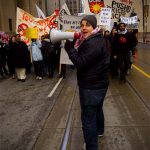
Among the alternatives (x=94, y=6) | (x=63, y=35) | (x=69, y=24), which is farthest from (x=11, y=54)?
(x=63, y=35)

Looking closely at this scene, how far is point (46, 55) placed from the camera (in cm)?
1446

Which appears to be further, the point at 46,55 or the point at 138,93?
the point at 46,55

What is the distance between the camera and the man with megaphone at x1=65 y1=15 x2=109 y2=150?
483 centimetres

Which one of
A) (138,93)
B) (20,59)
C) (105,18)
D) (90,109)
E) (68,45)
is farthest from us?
(105,18)

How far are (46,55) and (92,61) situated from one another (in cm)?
969

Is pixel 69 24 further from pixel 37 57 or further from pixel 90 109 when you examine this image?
pixel 90 109

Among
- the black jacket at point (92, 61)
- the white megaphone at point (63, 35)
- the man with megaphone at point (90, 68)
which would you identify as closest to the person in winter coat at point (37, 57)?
the white megaphone at point (63, 35)

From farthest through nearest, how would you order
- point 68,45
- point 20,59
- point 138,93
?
point 20,59
point 138,93
point 68,45

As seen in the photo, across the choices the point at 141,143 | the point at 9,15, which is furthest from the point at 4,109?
the point at 9,15

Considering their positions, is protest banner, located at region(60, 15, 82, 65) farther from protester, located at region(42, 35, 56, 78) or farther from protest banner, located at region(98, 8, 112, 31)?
protest banner, located at region(98, 8, 112, 31)

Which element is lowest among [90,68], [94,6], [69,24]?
[90,68]

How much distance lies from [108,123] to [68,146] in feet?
4.78

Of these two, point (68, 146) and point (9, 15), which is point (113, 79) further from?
point (9, 15)

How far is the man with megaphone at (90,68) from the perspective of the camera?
4.83 meters
